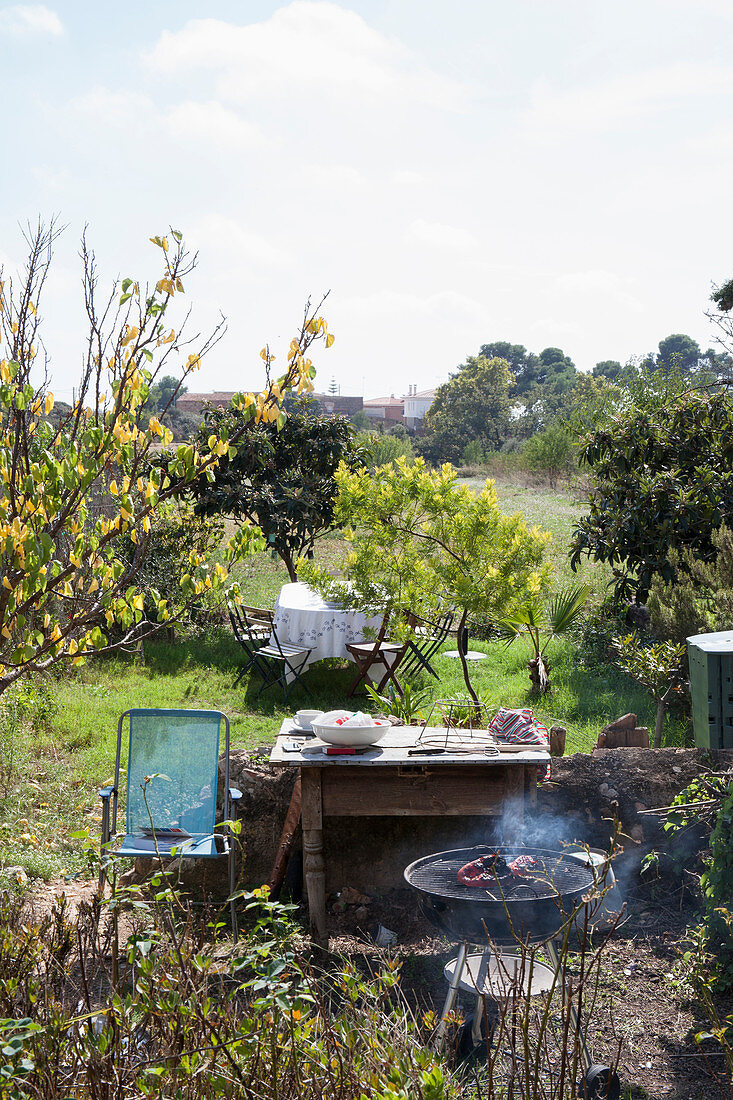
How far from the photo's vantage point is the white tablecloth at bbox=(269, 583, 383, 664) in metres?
7.04

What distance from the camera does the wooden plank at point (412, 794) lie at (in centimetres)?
379

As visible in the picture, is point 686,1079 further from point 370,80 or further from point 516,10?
point 516,10

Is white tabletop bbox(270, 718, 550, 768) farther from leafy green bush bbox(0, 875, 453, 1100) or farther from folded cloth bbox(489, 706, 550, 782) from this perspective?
leafy green bush bbox(0, 875, 453, 1100)

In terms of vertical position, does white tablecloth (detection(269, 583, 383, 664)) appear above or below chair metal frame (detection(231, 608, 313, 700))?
above

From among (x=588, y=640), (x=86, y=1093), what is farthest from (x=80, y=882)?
(x=588, y=640)

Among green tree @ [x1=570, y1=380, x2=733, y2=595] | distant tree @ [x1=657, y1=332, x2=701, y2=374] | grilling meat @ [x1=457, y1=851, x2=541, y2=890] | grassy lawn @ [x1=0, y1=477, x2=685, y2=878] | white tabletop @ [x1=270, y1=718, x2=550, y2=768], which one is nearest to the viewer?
grilling meat @ [x1=457, y1=851, x2=541, y2=890]

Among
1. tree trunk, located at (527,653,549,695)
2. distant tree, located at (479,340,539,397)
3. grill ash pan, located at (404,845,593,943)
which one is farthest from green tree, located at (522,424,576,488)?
distant tree, located at (479,340,539,397)

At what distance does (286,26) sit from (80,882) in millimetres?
4257

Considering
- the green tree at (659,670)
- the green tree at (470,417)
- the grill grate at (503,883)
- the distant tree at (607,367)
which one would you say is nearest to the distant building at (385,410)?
the distant tree at (607,367)

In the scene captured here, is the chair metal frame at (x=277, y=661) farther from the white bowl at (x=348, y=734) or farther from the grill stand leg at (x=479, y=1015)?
the grill stand leg at (x=479, y=1015)

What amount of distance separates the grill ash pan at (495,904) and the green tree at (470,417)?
34984 millimetres

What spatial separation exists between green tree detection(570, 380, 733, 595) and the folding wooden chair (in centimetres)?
217

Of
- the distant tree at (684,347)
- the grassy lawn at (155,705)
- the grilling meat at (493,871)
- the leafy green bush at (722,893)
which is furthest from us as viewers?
the distant tree at (684,347)

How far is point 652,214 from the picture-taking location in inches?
269
